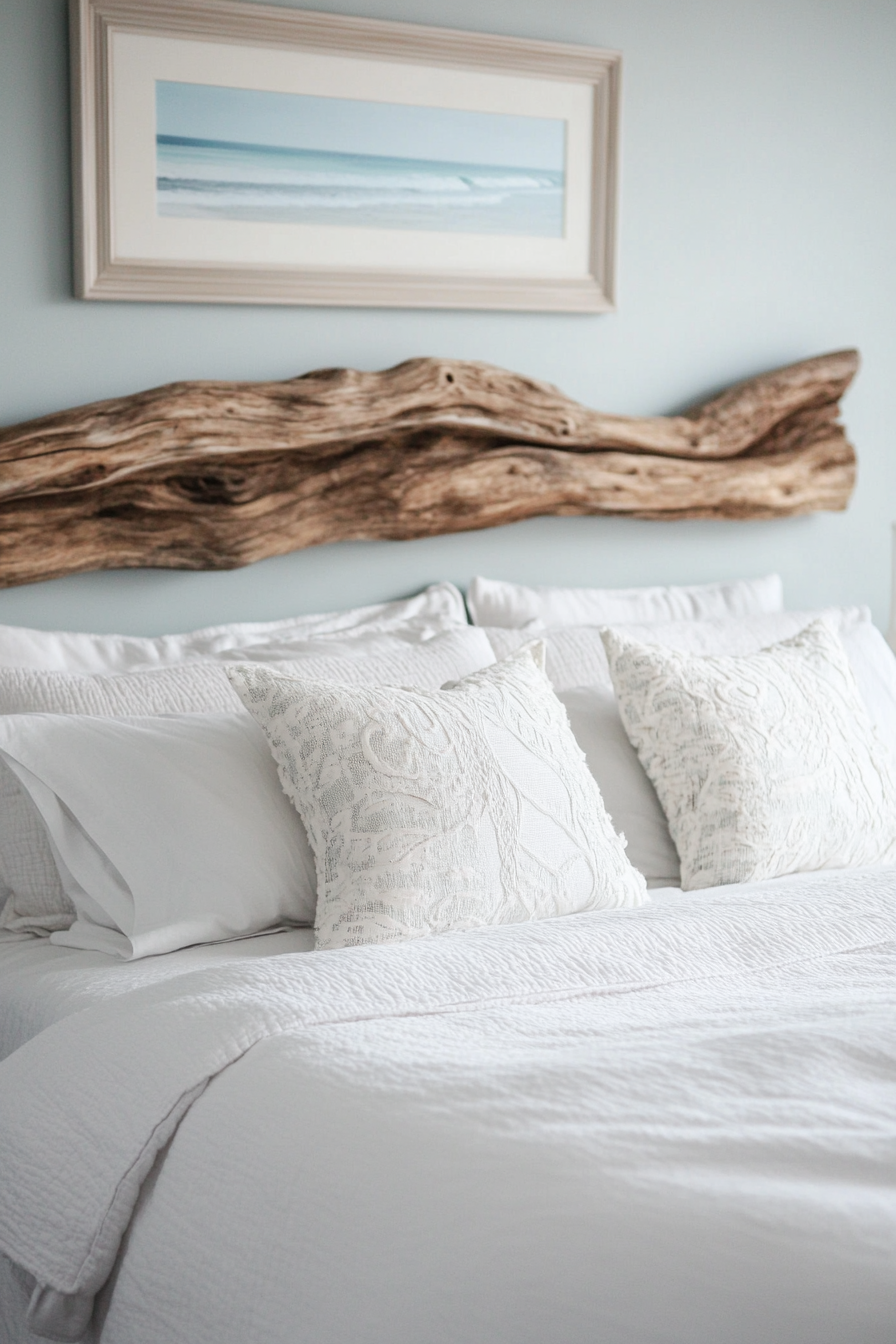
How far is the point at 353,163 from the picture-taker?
2541 mm

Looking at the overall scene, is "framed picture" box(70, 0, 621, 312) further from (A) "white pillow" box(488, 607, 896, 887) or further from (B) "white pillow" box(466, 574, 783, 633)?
(A) "white pillow" box(488, 607, 896, 887)

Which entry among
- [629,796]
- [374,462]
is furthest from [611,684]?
[374,462]

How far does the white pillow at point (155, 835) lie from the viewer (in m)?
1.76

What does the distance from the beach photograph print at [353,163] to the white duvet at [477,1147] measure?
1473mm

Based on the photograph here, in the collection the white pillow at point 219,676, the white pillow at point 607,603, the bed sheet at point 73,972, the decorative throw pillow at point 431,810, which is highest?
the white pillow at point 607,603

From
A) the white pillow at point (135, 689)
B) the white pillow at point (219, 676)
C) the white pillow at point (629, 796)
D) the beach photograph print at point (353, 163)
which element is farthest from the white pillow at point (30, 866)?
the beach photograph print at point (353, 163)

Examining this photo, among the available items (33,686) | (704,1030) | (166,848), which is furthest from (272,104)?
(704,1030)

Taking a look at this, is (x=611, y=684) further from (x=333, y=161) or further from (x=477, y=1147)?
(x=477, y=1147)

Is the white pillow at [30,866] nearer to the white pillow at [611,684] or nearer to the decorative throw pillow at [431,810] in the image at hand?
the decorative throw pillow at [431,810]

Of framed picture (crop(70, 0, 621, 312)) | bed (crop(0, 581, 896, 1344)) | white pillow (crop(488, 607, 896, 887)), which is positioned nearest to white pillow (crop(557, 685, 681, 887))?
white pillow (crop(488, 607, 896, 887))

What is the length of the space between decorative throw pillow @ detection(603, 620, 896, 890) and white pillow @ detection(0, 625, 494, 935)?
275 mm

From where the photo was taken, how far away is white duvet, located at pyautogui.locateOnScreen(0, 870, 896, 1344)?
934mm

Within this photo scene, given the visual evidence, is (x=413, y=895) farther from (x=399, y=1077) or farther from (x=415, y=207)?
(x=415, y=207)

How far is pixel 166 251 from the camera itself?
2.40 metres
